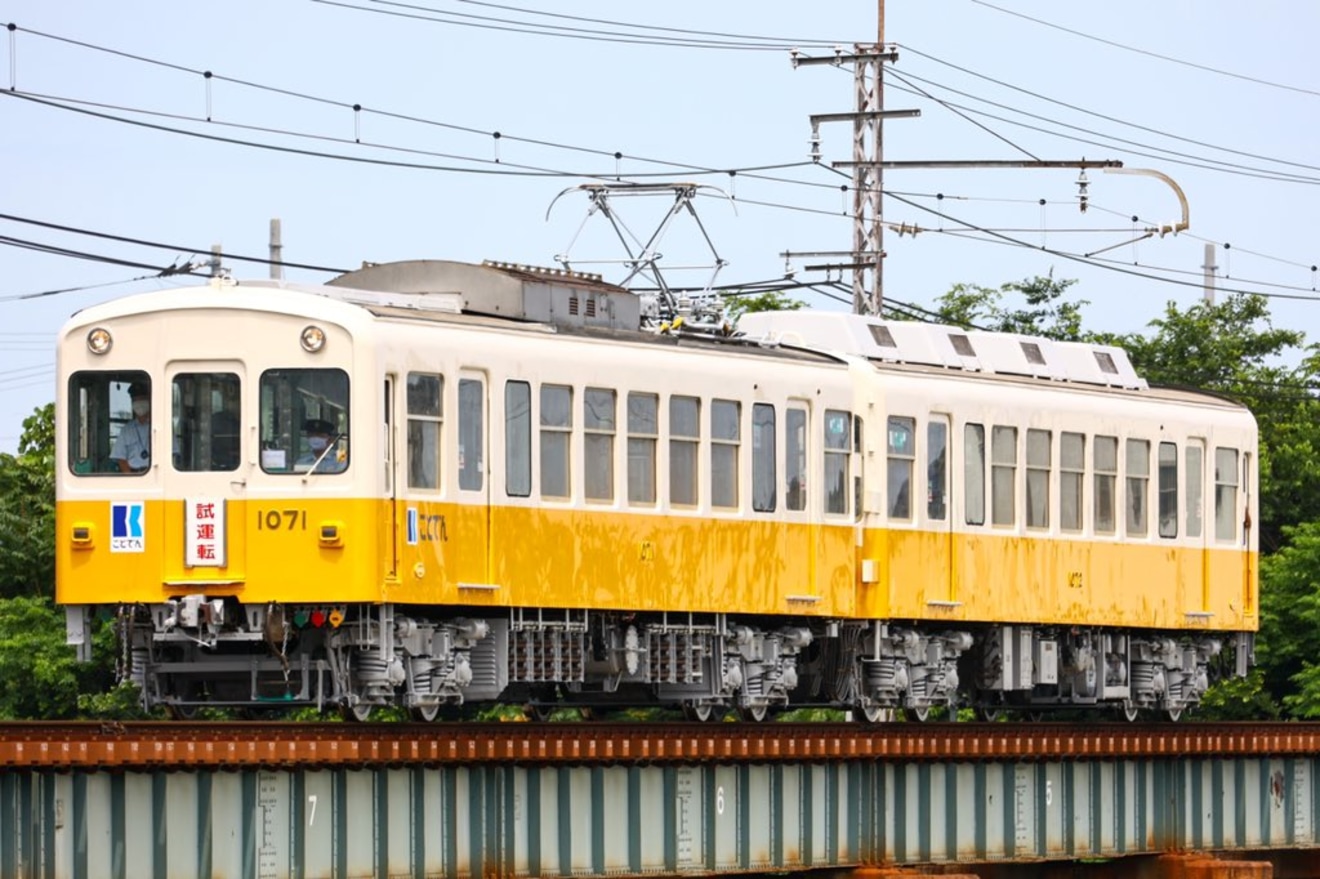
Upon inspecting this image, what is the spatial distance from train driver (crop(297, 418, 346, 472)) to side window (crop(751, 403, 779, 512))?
5603mm

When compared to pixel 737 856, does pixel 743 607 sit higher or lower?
higher

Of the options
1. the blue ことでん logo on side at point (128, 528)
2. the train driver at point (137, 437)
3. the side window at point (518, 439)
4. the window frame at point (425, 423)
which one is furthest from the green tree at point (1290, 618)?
the blue ことでん logo on side at point (128, 528)

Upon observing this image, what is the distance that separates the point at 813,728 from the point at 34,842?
9.55 meters

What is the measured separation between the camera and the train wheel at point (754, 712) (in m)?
30.1

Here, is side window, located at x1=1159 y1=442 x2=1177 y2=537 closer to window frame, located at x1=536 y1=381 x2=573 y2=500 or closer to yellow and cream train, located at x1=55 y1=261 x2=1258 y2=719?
yellow and cream train, located at x1=55 y1=261 x2=1258 y2=719

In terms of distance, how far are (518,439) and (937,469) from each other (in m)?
6.93

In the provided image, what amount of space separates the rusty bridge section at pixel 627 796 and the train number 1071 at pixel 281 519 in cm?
171

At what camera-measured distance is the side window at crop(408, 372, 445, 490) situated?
1016 inches

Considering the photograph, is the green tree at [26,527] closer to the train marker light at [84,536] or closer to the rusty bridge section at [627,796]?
the rusty bridge section at [627,796]

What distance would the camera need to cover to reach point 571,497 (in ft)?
90.0

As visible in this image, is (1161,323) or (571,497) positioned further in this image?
(1161,323)

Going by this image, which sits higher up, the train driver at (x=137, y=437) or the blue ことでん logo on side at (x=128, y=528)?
the train driver at (x=137, y=437)

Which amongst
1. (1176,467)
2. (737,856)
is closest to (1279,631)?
(1176,467)

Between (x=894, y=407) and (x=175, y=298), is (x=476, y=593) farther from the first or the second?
(x=894, y=407)
